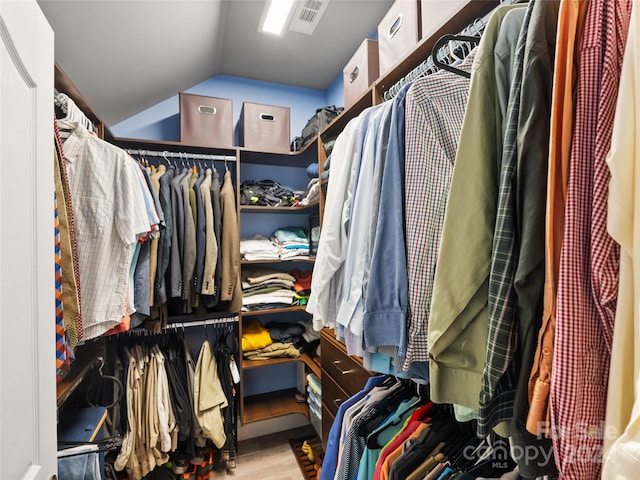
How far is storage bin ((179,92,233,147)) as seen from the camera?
77.2 inches

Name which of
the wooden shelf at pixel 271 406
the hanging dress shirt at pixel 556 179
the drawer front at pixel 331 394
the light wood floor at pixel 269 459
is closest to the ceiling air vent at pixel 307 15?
the hanging dress shirt at pixel 556 179

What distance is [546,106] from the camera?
453 mm

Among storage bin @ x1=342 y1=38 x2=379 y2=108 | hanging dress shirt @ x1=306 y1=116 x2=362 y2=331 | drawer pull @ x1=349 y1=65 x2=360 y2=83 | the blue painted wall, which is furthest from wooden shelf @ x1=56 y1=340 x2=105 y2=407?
drawer pull @ x1=349 y1=65 x2=360 y2=83

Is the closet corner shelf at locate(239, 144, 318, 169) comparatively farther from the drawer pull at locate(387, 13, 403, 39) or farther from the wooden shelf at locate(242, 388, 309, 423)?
the wooden shelf at locate(242, 388, 309, 423)

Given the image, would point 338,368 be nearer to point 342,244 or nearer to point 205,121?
point 342,244

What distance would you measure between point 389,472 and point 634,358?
741mm

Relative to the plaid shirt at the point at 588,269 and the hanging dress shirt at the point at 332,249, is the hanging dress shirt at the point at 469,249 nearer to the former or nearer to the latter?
the plaid shirt at the point at 588,269

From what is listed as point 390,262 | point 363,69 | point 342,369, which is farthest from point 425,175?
point 342,369

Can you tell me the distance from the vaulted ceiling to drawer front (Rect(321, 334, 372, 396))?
1668 mm

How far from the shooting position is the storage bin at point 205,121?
1.96 metres

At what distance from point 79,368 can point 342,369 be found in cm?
112

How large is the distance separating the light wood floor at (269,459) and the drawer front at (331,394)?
0.58 meters

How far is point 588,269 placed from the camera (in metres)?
0.40

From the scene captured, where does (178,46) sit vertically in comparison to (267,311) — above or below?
above
